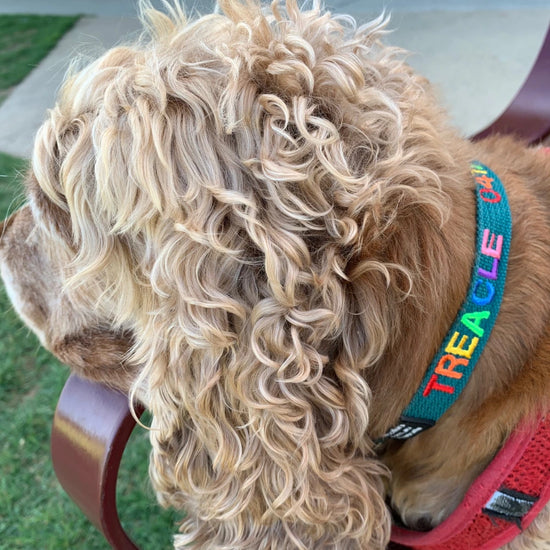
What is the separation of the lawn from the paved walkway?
2299 millimetres

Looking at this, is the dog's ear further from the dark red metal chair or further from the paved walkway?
the paved walkway

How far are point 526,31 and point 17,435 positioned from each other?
5.46m

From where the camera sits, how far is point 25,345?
3736 mm

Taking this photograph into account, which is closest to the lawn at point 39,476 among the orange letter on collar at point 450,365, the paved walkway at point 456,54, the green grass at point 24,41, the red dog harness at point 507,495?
the red dog harness at point 507,495

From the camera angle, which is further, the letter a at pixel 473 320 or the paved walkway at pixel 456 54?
the paved walkway at pixel 456 54

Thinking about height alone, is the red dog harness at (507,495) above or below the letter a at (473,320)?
below

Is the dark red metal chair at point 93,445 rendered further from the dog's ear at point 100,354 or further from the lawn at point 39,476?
the lawn at point 39,476

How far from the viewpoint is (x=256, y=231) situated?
1191 millimetres

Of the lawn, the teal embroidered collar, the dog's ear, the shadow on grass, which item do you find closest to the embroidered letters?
the teal embroidered collar

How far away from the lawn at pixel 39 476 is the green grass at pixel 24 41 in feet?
13.2

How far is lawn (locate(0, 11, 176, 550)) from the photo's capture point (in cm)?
285

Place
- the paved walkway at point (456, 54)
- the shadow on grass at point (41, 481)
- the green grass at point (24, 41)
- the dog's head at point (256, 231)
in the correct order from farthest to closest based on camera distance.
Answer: the green grass at point (24, 41) → the paved walkway at point (456, 54) → the shadow on grass at point (41, 481) → the dog's head at point (256, 231)

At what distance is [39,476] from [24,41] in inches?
258

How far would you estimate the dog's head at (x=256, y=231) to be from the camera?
120cm
